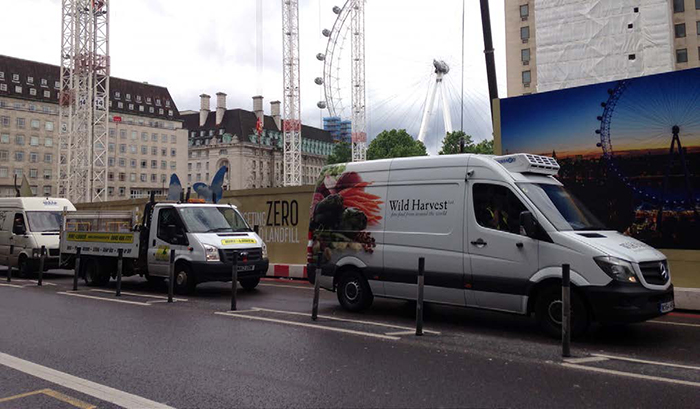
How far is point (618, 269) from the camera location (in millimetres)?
6586

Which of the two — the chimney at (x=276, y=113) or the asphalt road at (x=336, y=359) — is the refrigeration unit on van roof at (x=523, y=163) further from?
the chimney at (x=276, y=113)

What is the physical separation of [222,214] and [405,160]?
573cm

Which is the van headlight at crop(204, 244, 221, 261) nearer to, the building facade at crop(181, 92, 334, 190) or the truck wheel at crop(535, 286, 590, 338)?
the truck wheel at crop(535, 286, 590, 338)

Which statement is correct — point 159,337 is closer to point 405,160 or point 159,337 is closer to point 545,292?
point 405,160

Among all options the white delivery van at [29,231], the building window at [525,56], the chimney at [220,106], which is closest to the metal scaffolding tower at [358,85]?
the building window at [525,56]

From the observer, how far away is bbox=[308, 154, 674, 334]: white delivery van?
6754 mm

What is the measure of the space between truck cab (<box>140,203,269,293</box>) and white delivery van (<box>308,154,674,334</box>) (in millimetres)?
2680

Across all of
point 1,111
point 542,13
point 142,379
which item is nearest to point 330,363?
point 142,379

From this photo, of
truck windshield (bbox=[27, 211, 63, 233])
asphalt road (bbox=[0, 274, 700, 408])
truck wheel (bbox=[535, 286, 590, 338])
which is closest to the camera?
asphalt road (bbox=[0, 274, 700, 408])

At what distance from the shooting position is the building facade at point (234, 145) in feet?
438

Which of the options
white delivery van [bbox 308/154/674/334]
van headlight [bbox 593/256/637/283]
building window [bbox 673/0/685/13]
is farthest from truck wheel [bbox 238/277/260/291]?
building window [bbox 673/0/685/13]

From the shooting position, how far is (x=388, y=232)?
887cm

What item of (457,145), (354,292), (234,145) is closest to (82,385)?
(354,292)

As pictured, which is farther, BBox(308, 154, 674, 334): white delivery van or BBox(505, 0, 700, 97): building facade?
BBox(505, 0, 700, 97): building facade
